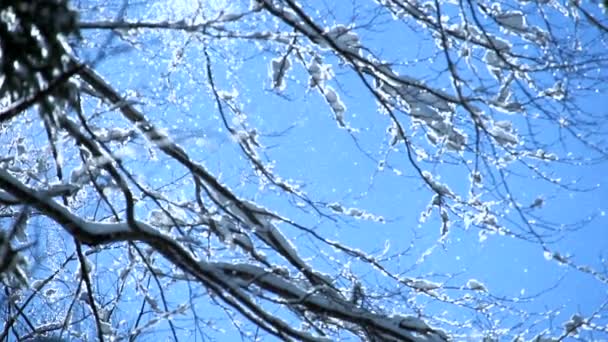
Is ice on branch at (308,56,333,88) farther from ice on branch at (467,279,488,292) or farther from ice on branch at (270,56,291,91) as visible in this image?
ice on branch at (467,279,488,292)

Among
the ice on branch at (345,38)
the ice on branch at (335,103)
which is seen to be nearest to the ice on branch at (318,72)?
the ice on branch at (335,103)

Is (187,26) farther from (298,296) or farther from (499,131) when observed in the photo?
(499,131)

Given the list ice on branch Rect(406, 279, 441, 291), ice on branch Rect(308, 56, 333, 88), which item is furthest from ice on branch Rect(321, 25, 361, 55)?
ice on branch Rect(406, 279, 441, 291)

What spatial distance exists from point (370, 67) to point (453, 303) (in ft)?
5.66

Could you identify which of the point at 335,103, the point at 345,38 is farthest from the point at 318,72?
the point at 345,38

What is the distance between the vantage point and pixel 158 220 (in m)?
5.54

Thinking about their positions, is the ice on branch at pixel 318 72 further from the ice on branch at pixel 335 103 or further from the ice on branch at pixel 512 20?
the ice on branch at pixel 512 20

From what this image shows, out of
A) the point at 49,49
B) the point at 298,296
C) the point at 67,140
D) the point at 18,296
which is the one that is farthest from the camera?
the point at 18,296

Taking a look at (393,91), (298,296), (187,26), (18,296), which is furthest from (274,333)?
(18,296)

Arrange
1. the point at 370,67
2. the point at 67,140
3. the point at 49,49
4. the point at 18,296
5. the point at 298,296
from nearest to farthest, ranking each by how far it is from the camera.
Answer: the point at 49,49 < the point at 298,296 < the point at 67,140 < the point at 370,67 < the point at 18,296

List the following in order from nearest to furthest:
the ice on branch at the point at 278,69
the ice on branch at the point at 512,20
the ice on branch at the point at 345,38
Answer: the ice on branch at the point at 345,38 < the ice on branch at the point at 512,20 < the ice on branch at the point at 278,69

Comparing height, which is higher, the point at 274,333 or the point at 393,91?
the point at 393,91

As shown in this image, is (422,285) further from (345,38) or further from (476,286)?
(345,38)

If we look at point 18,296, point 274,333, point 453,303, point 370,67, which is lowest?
point 274,333
